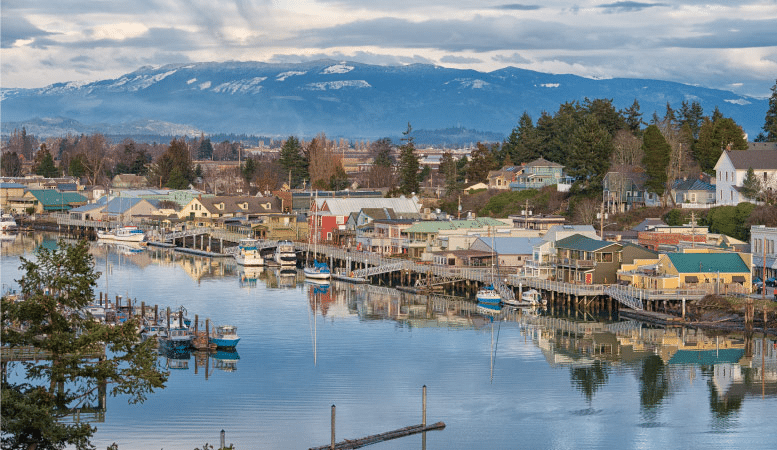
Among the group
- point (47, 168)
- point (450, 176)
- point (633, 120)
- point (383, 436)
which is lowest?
point (383, 436)

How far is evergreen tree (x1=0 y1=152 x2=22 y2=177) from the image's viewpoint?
12428cm

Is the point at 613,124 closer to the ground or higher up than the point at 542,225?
higher up

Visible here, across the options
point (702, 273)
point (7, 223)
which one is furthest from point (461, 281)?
point (7, 223)

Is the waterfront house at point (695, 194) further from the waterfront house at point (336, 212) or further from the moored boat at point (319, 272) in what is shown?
the moored boat at point (319, 272)

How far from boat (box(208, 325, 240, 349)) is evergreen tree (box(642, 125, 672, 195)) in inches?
1326

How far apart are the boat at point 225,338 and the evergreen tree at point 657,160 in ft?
111

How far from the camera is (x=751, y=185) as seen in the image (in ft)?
185

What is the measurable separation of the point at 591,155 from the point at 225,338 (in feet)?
119

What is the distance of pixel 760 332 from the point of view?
126 feet

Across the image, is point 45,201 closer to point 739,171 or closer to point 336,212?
point 336,212

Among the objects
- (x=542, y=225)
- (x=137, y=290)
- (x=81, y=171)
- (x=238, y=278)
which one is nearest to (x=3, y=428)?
(x=137, y=290)

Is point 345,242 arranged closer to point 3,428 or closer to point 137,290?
point 137,290

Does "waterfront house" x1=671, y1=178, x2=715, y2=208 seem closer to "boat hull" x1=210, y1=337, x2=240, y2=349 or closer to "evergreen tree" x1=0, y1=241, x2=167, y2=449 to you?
"boat hull" x1=210, y1=337, x2=240, y2=349

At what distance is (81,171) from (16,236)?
133 ft
